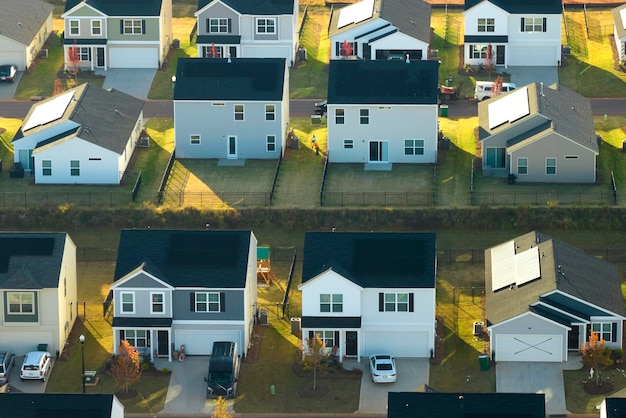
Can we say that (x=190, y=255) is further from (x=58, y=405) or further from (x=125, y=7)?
(x=125, y=7)

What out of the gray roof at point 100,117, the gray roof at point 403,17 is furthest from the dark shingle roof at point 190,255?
the gray roof at point 403,17

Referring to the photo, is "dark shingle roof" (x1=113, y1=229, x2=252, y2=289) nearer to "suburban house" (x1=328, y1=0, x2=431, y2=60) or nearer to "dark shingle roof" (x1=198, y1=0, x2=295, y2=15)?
"suburban house" (x1=328, y1=0, x2=431, y2=60)

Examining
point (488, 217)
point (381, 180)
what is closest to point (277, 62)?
point (381, 180)

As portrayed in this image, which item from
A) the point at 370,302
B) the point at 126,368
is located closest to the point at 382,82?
the point at 370,302

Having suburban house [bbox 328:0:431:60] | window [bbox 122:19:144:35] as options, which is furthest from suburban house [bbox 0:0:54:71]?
suburban house [bbox 328:0:431:60]

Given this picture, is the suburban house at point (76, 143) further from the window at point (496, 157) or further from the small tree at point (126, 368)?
the small tree at point (126, 368)
